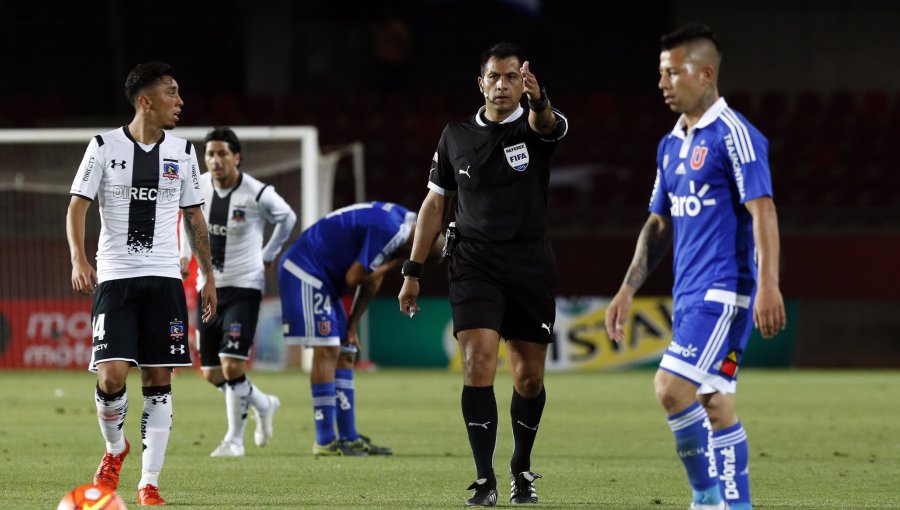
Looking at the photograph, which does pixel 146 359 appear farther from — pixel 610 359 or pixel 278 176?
pixel 610 359

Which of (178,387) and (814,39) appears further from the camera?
(814,39)

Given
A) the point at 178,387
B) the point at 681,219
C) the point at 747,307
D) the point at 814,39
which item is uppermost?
the point at 814,39

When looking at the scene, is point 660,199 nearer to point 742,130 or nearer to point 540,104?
point 742,130

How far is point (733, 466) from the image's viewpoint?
530 centimetres

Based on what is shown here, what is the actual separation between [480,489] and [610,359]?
12715 millimetres

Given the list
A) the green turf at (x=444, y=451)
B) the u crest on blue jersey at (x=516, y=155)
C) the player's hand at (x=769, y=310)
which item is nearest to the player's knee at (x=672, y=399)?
the player's hand at (x=769, y=310)

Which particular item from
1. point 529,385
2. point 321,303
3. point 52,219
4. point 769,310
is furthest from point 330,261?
point 52,219

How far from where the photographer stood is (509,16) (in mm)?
25281

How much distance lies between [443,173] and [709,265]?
1.83 meters

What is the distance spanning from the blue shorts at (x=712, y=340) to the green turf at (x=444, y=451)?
1150 mm

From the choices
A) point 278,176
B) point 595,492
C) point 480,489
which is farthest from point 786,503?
point 278,176

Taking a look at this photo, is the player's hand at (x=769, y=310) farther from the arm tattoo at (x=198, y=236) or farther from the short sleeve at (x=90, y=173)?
the short sleeve at (x=90, y=173)

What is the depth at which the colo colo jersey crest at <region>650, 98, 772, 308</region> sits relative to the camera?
5.21 m

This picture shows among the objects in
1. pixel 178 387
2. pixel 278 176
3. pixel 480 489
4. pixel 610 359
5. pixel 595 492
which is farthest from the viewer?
pixel 610 359
